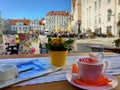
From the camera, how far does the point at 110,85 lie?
0.61 metres

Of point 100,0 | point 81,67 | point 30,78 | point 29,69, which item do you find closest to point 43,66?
point 29,69

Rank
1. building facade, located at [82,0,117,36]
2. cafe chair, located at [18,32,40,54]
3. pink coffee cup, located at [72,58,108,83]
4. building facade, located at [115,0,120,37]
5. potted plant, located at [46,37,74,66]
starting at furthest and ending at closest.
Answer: building facade, located at [82,0,117,36] → building facade, located at [115,0,120,37] → cafe chair, located at [18,32,40,54] → potted plant, located at [46,37,74,66] → pink coffee cup, located at [72,58,108,83]

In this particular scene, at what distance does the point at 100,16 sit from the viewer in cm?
2098

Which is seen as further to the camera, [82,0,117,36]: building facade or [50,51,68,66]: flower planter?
[82,0,117,36]: building facade

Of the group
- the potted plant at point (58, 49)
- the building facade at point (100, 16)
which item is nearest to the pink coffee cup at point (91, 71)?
the potted plant at point (58, 49)

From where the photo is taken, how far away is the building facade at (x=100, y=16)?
17.6 metres

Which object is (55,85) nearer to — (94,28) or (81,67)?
(81,67)

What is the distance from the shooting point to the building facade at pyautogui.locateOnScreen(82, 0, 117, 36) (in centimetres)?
1764

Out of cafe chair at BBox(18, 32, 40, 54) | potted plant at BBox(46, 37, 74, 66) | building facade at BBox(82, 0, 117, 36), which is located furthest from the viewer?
building facade at BBox(82, 0, 117, 36)

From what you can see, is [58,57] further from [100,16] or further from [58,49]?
[100,16]

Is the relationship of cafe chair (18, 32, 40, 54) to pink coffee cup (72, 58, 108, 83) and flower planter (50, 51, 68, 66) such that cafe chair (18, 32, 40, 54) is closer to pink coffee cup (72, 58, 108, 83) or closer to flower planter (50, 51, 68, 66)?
flower planter (50, 51, 68, 66)

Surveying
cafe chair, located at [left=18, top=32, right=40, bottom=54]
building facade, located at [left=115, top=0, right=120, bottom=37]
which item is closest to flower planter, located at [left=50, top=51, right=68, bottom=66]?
cafe chair, located at [left=18, top=32, right=40, bottom=54]

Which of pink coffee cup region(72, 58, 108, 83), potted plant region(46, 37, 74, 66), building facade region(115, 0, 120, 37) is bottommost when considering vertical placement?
pink coffee cup region(72, 58, 108, 83)

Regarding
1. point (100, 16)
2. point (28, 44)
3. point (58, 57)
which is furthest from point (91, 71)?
point (100, 16)
